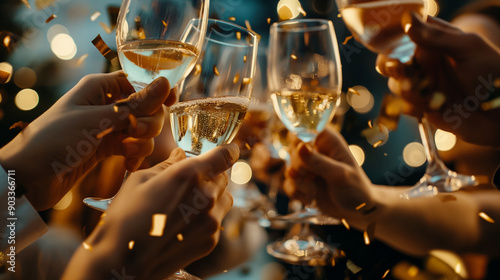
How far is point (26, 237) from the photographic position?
0.79m

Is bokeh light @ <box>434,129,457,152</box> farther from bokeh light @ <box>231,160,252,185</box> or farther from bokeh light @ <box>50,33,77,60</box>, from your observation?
bokeh light @ <box>50,33,77,60</box>

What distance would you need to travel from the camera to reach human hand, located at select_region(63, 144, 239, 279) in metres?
0.57

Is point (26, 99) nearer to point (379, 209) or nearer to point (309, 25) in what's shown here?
point (309, 25)

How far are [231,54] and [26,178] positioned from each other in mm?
539

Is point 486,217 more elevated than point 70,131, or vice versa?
point 70,131

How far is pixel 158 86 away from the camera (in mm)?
696

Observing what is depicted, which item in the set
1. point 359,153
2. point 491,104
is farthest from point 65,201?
point 359,153

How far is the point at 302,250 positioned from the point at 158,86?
1.85 ft

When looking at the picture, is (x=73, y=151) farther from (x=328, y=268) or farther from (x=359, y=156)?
(x=359, y=156)

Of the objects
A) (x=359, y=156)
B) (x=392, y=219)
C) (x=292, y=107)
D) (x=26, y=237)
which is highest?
(x=26, y=237)

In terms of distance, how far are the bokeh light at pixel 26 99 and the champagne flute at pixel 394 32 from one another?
1323 mm

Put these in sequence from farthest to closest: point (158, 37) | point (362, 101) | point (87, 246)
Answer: point (362, 101) < point (158, 37) < point (87, 246)

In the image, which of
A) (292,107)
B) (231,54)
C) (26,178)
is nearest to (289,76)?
(292,107)

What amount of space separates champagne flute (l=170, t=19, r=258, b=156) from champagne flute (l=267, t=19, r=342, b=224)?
0.21 m
